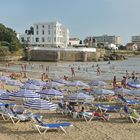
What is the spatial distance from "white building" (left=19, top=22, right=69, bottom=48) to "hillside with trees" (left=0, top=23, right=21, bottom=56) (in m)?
16.1

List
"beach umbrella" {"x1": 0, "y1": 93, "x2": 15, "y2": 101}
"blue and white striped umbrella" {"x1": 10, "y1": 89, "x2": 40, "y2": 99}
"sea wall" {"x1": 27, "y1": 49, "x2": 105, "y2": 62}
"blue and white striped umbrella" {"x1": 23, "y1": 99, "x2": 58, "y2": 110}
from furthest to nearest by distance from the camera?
"sea wall" {"x1": 27, "y1": 49, "x2": 105, "y2": 62} < "beach umbrella" {"x1": 0, "y1": 93, "x2": 15, "y2": 101} < "blue and white striped umbrella" {"x1": 10, "y1": 89, "x2": 40, "y2": 99} < "blue and white striped umbrella" {"x1": 23, "y1": 99, "x2": 58, "y2": 110}

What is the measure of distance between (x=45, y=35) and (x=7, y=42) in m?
20.5

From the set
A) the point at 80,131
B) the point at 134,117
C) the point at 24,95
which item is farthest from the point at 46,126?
the point at 24,95

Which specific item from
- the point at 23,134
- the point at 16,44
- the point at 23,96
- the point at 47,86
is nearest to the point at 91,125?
the point at 23,134

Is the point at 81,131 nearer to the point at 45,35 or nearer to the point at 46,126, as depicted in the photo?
the point at 46,126

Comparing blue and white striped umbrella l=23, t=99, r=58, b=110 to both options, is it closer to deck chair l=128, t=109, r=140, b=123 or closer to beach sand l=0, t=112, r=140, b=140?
beach sand l=0, t=112, r=140, b=140

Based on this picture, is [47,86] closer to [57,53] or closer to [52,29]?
[57,53]

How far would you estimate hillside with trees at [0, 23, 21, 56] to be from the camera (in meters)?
81.9

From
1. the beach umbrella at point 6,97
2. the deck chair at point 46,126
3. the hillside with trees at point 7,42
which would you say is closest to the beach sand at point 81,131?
the deck chair at point 46,126

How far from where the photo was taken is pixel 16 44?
284 ft

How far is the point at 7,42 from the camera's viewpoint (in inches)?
3465

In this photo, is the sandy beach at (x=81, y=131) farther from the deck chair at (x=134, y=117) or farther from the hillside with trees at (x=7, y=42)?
the hillside with trees at (x=7, y=42)

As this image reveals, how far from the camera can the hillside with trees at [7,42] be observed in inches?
3226

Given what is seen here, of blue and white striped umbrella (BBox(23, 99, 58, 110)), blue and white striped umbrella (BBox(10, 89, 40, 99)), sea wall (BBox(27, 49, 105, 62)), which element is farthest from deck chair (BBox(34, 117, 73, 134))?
sea wall (BBox(27, 49, 105, 62))
